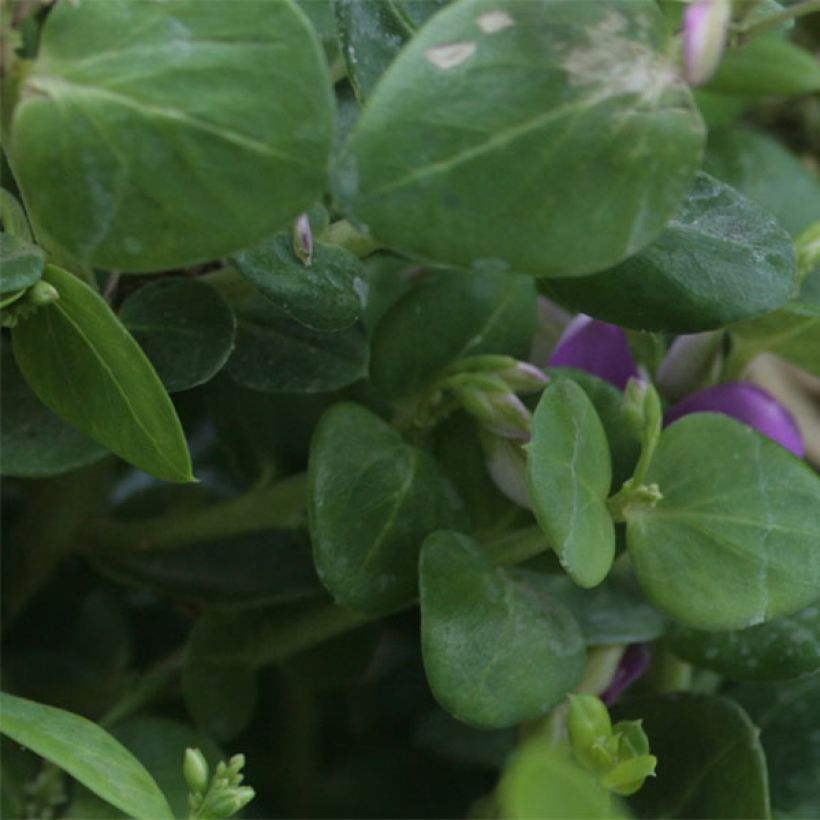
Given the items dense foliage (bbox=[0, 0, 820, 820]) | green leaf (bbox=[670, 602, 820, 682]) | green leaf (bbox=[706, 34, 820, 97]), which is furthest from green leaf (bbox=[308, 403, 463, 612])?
green leaf (bbox=[706, 34, 820, 97])

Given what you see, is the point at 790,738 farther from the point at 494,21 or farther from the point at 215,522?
the point at 494,21

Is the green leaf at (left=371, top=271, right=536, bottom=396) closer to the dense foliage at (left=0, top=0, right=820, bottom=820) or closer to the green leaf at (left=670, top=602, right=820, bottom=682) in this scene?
the dense foliage at (left=0, top=0, right=820, bottom=820)

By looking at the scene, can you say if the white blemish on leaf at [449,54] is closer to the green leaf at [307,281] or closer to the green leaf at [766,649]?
the green leaf at [307,281]

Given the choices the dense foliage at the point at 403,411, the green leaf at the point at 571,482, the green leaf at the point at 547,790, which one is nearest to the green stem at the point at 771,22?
the dense foliage at the point at 403,411

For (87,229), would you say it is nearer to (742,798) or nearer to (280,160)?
(280,160)

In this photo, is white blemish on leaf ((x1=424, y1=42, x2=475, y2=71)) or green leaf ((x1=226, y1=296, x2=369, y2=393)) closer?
white blemish on leaf ((x1=424, y1=42, x2=475, y2=71))

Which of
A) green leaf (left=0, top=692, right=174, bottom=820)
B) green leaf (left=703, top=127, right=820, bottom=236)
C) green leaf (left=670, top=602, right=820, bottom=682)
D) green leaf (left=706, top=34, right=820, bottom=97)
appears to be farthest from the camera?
green leaf (left=703, top=127, right=820, bottom=236)

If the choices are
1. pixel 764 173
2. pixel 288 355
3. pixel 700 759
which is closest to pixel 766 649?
pixel 700 759
